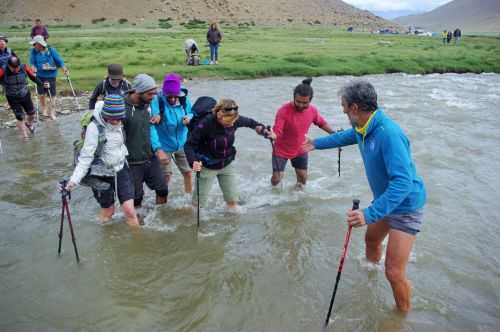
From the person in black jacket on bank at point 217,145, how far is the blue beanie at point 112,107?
4.03 ft

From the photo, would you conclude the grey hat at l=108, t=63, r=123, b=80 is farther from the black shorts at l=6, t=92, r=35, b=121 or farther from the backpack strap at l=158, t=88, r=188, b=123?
the black shorts at l=6, t=92, r=35, b=121

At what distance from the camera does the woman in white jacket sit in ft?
18.8

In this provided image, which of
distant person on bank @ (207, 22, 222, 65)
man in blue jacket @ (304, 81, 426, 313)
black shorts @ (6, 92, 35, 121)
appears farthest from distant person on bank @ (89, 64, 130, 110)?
distant person on bank @ (207, 22, 222, 65)

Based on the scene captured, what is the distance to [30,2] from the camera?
107750 millimetres

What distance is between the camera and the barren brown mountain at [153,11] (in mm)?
102688

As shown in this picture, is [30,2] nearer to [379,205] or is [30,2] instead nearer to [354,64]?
[354,64]

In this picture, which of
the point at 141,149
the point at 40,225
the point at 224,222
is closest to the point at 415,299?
the point at 224,222

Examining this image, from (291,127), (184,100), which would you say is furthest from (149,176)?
(291,127)

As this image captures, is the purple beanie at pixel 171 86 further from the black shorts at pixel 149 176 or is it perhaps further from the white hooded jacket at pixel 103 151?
the white hooded jacket at pixel 103 151

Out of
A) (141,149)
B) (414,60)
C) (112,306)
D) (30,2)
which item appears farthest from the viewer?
(30,2)

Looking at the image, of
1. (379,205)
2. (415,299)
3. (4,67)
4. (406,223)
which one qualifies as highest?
(4,67)

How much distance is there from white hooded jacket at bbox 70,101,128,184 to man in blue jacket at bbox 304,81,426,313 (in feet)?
10.8

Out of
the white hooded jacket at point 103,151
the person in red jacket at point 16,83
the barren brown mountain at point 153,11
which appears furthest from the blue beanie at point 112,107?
the barren brown mountain at point 153,11

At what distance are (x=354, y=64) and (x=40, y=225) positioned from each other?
84.1 feet
